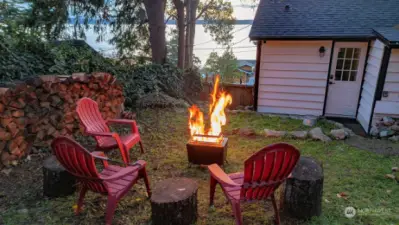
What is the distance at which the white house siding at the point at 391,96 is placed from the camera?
4949 millimetres

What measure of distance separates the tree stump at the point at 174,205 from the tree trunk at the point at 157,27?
6347 millimetres

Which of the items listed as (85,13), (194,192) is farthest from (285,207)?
(85,13)

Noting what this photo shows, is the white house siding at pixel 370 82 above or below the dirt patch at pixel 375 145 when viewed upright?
above

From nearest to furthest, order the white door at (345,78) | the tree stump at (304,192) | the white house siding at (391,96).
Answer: the tree stump at (304,192) < the white house siding at (391,96) < the white door at (345,78)

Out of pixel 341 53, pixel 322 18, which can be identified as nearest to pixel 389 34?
pixel 341 53

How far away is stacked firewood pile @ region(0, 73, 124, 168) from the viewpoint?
3.10 metres

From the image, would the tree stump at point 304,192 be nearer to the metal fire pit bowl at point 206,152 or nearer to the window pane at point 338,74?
the metal fire pit bowl at point 206,152

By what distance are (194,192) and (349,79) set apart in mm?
5494

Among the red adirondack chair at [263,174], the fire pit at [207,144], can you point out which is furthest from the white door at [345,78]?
the red adirondack chair at [263,174]

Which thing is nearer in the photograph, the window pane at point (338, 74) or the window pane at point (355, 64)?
the window pane at point (355, 64)

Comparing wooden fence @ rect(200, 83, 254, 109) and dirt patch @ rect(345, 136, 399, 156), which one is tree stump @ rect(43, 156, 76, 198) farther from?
wooden fence @ rect(200, 83, 254, 109)

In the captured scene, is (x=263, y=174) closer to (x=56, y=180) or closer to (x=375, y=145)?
(x=56, y=180)

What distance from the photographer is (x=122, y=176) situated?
7.23 feet

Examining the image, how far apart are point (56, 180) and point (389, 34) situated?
5.98 meters
